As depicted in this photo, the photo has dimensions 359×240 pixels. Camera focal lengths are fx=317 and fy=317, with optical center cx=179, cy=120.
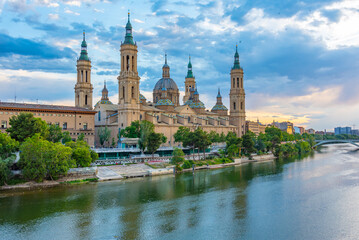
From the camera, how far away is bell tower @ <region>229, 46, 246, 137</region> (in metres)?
94.1

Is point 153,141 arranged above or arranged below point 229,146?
above

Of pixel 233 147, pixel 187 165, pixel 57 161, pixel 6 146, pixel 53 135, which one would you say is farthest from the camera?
pixel 233 147

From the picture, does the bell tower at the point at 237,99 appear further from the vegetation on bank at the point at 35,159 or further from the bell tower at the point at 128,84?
the vegetation on bank at the point at 35,159

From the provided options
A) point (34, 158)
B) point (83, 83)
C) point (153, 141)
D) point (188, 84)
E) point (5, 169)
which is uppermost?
point (188, 84)

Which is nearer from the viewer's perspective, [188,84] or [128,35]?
[128,35]

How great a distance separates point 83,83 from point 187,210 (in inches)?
2069

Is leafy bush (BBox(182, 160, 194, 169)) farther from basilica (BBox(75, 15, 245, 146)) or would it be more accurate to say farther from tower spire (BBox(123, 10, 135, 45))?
tower spire (BBox(123, 10, 135, 45))

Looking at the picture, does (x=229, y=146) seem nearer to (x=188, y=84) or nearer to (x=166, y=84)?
(x=166, y=84)

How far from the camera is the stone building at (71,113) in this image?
51312 mm

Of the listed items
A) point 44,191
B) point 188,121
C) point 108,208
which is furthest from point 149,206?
point 188,121

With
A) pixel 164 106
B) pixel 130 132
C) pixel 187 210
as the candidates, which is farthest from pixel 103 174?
pixel 164 106

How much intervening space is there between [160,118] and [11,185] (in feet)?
134

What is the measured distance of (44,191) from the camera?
113 feet

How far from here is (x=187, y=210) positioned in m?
28.6
